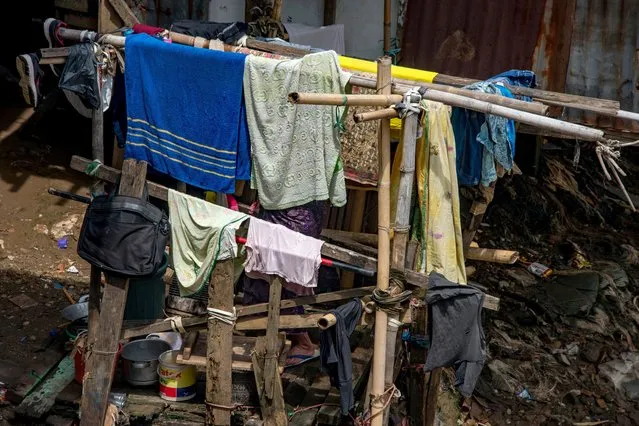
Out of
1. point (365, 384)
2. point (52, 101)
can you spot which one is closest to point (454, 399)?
point (365, 384)

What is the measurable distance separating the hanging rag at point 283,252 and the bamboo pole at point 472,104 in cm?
118

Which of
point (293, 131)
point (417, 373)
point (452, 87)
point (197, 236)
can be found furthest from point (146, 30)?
point (417, 373)

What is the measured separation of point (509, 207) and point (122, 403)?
6816mm

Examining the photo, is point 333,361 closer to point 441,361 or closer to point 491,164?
point 441,361

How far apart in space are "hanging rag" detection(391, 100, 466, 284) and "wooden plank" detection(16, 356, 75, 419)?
3337 mm

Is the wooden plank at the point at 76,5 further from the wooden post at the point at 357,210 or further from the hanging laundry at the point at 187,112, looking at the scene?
the wooden post at the point at 357,210

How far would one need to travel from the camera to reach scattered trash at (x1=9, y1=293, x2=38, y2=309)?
895 cm

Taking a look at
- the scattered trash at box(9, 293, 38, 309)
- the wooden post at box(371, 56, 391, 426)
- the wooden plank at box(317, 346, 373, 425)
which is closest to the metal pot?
the wooden plank at box(317, 346, 373, 425)

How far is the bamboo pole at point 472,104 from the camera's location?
5133mm

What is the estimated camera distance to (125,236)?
6.10 meters

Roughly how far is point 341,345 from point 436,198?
1260 mm

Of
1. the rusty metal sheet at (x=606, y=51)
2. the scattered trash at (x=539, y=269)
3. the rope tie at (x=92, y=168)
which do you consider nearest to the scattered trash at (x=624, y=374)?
the scattered trash at (x=539, y=269)

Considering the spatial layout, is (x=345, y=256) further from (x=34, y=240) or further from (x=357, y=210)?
(x=34, y=240)

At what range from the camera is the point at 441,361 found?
5.80 m
